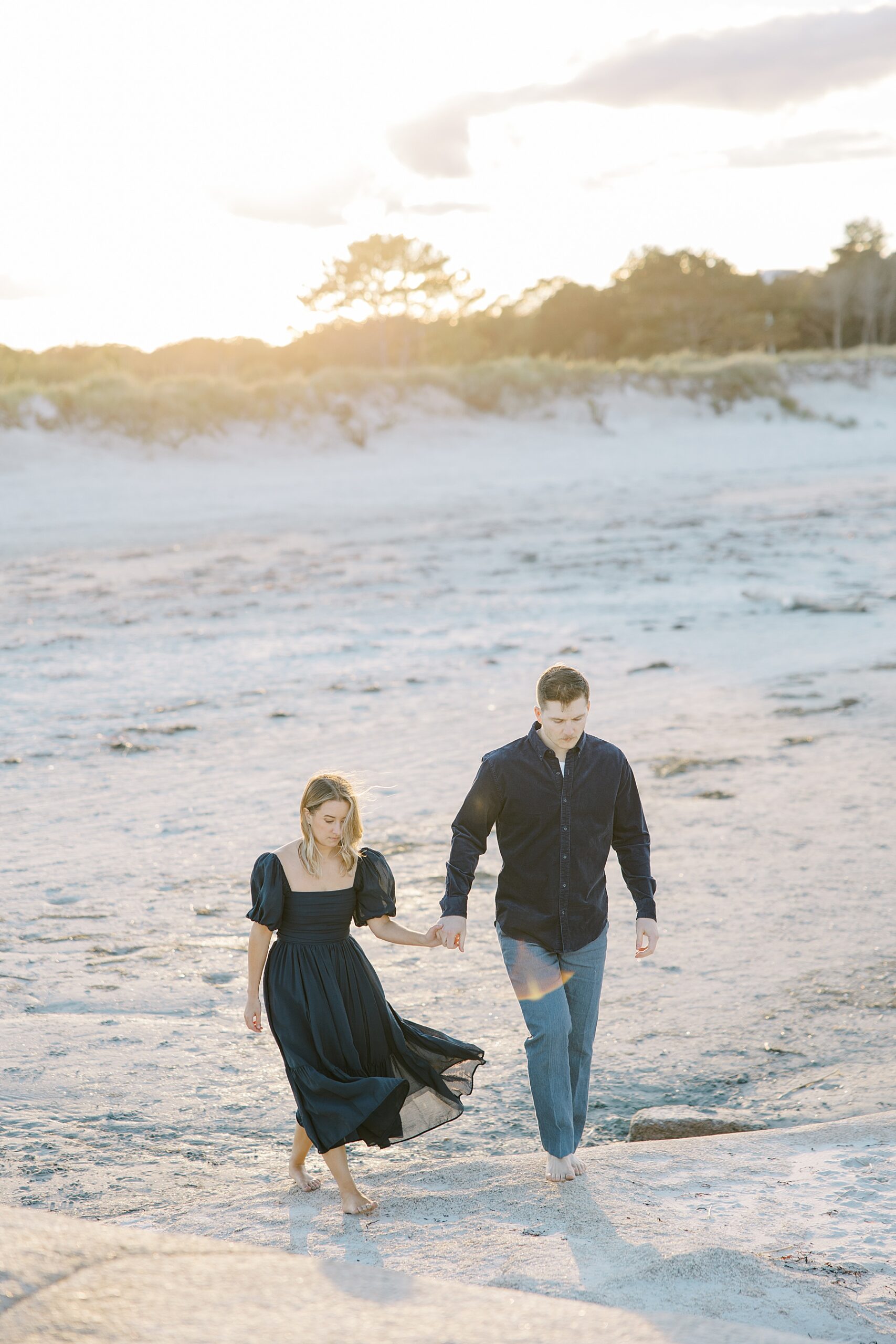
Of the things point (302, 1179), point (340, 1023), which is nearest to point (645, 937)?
point (340, 1023)

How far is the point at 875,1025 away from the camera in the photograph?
4.78m

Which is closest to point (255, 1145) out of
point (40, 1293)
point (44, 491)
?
point (40, 1293)

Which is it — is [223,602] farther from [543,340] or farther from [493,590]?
[543,340]

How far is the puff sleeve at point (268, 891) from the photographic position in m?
3.46

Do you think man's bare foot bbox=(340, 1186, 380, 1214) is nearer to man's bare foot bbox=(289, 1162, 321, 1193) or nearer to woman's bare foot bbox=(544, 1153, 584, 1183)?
man's bare foot bbox=(289, 1162, 321, 1193)

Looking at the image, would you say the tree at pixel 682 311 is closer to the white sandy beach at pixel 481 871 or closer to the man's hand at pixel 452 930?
the white sandy beach at pixel 481 871

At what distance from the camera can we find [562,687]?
3498mm

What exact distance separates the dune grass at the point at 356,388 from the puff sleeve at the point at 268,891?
19835mm

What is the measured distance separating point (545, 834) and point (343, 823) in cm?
58

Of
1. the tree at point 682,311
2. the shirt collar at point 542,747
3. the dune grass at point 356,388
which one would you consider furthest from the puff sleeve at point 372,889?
the tree at point 682,311

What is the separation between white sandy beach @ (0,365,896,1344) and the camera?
3299 mm

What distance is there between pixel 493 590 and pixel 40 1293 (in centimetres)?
1207

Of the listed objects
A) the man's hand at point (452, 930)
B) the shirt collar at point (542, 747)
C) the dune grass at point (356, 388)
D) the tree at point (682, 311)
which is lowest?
the man's hand at point (452, 930)

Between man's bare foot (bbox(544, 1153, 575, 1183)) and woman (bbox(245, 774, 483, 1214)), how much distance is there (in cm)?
39
